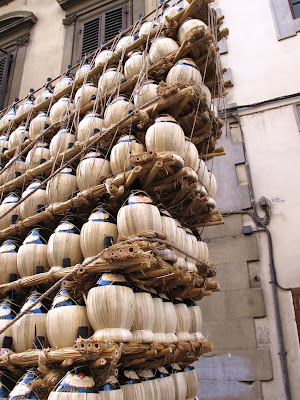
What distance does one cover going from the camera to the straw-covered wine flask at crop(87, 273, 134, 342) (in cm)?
256

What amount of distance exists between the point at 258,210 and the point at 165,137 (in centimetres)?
271

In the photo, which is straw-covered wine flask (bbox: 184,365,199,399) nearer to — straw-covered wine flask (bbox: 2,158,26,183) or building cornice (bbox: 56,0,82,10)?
straw-covered wine flask (bbox: 2,158,26,183)

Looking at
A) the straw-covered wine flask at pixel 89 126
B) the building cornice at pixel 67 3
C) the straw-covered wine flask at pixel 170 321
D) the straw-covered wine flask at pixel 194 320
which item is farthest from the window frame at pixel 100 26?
the straw-covered wine flask at pixel 170 321

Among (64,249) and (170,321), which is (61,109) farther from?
(170,321)

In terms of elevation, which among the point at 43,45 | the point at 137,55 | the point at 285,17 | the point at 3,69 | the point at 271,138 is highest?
the point at 43,45

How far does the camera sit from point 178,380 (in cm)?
315

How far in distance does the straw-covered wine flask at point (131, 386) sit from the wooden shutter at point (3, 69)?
798 cm

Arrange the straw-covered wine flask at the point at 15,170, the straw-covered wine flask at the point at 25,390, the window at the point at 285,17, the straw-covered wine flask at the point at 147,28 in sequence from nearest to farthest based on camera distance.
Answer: the straw-covered wine flask at the point at 25,390 < the straw-covered wine flask at the point at 147,28 < the straw-covered wine flask at the point at 15,170 < the window at the point at 285,17

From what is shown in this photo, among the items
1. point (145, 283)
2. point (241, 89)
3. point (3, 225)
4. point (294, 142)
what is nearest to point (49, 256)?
point (145, 283)

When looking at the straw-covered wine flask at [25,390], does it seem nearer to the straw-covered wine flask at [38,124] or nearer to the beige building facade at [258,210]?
the beige building facade at [258,210]

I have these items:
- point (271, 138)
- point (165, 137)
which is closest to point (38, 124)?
point (165, 137)

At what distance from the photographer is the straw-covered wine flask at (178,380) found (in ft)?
10.1

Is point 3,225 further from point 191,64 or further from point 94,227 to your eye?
point 191,64

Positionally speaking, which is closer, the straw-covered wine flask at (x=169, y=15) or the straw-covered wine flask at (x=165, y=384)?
the straw-covered wine flask at (x=165, y=384)
